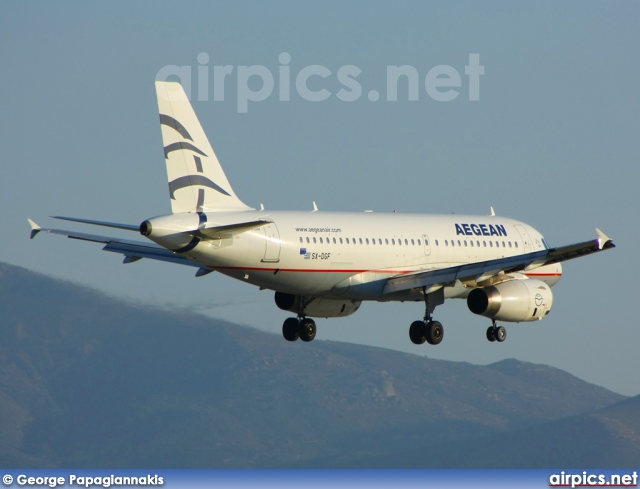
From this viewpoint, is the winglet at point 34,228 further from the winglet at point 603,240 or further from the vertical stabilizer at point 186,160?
the winglet at point 603,240

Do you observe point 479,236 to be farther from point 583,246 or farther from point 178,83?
point 178,83

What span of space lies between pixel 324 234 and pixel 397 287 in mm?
4853

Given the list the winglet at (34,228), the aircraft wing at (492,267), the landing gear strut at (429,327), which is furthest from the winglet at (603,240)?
the winglet at (34,228)

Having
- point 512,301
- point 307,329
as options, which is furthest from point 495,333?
point 307,329

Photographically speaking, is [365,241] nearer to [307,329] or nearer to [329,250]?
[329,250]

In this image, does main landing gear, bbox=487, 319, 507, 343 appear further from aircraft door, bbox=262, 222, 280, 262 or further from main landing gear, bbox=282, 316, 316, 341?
aircraft door, bbox=262, 222, 280, 262

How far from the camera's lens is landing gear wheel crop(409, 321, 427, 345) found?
6419cm

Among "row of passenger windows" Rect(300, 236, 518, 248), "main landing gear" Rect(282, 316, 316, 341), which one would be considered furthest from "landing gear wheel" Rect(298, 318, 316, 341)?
"row of passenger windows" Rect(300, 236, 518, 248)

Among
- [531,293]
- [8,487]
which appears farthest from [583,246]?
[8,487]

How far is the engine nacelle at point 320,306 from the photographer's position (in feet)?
212

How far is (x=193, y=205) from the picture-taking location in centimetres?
5784

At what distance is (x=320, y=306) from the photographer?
A: 65.6 m

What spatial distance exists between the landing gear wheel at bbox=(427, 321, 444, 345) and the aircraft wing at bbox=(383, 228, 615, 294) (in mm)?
1644

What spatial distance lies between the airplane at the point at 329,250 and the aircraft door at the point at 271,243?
4 centimetres
